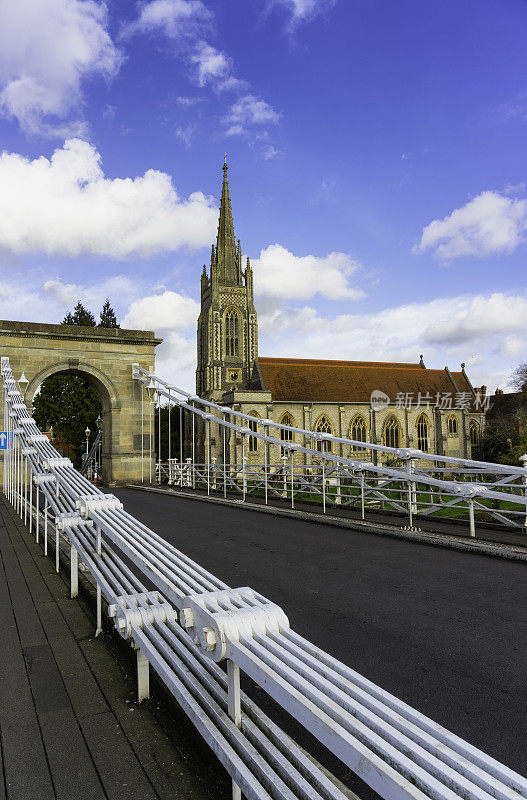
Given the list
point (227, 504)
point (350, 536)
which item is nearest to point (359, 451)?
point (227, 504)

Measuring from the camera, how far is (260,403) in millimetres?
44125

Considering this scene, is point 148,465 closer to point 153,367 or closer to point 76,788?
point 153,367

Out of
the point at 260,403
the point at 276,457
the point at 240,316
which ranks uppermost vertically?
the point at 240,316

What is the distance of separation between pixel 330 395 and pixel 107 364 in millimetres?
30777

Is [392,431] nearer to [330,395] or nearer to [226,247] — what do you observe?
[330,395]

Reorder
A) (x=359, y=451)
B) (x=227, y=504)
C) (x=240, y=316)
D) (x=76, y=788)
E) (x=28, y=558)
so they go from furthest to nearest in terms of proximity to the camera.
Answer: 1. (x=240, y=316)
2. (x=359, y=451)
3. (x=227, y=504)
4. (x=28, y=558)
5. (x=76, y=788)

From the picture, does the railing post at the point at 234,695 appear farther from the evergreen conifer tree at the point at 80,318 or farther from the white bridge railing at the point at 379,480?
the evergreen conifer tree at the point at 80,318

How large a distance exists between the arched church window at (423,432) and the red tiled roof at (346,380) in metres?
2.53

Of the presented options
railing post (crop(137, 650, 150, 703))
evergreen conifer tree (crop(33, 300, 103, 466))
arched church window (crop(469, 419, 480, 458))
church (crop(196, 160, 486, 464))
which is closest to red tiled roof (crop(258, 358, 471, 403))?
church (crop(196, 160, 486, 464))

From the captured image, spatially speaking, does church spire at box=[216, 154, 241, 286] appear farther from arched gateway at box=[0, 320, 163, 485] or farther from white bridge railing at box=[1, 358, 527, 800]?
white bridge railing at box=[1, 358, 527, 800]

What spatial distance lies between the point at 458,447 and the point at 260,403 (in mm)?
21412

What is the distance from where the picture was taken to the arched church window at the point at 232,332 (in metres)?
59.8

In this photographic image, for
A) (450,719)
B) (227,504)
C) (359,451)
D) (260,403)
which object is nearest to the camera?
(450,719)

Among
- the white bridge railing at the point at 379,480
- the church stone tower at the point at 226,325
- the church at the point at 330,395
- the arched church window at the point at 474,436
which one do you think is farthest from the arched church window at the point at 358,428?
the white bridge railing at the point at 379,480
